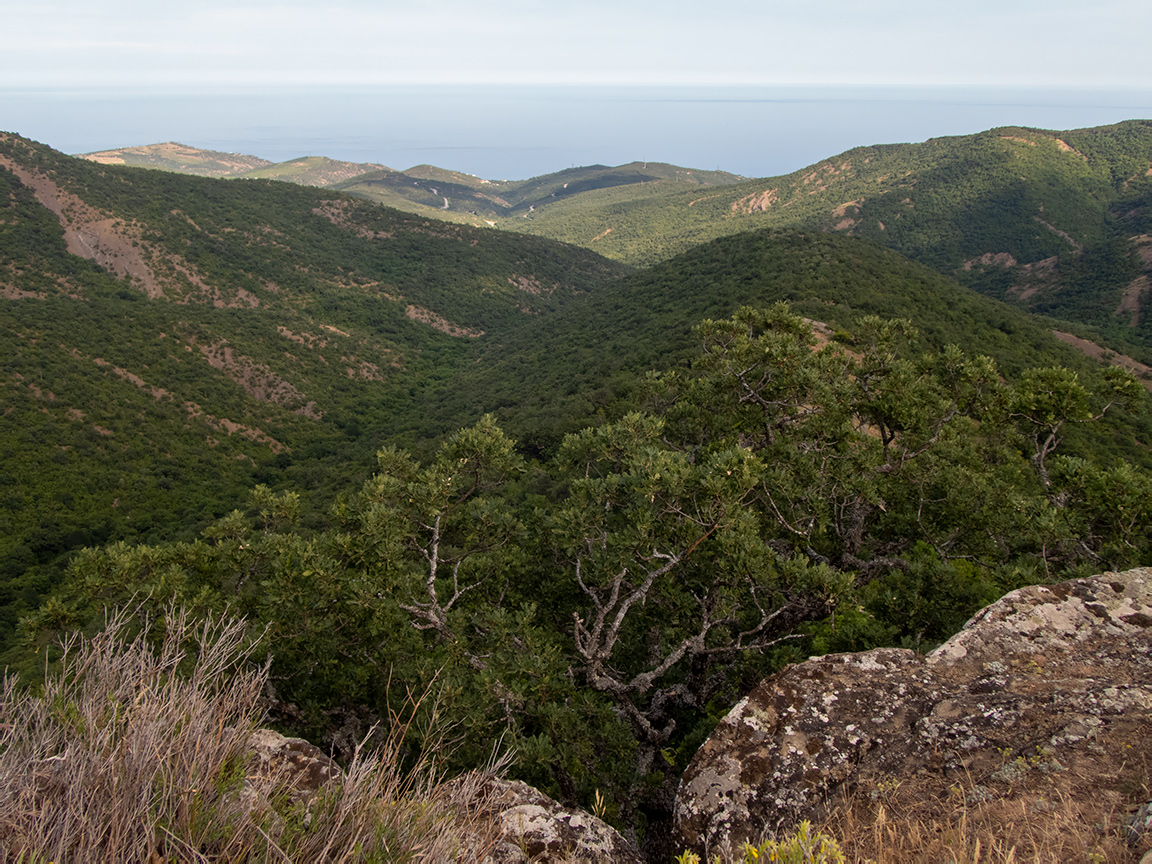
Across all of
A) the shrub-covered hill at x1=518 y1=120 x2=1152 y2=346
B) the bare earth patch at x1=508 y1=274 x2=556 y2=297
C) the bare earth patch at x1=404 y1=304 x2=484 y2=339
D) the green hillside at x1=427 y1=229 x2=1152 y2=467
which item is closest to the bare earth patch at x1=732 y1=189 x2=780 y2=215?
the shrub-covered hill at x1=518 y1=120 x2=1152 y2=346

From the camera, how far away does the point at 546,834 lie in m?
4.60

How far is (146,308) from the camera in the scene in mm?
61594

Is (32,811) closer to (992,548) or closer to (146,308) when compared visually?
(992,548)

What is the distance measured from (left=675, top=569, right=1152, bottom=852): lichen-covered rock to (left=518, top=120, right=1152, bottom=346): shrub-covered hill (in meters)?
83.4

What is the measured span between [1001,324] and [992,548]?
4594 centimetres

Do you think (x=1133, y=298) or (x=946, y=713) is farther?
(x=1133, y=298)

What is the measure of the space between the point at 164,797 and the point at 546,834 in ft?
10.6

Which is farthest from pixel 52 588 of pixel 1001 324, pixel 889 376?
pixel 1001 324

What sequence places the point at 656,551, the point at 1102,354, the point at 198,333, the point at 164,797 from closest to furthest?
1. the point at 164,797
2. the point at 656,551
3. the point at 1102,354
4. the point at 198,333

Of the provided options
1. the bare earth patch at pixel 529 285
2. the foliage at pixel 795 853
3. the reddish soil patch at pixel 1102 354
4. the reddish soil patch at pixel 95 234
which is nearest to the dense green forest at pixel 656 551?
the foliage at pixel 795 853

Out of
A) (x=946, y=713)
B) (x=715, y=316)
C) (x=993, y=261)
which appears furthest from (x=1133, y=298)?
A: (x=946, y=713)

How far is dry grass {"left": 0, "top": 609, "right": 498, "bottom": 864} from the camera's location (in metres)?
2.30

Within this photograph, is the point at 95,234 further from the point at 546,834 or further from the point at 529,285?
the point at 546,834

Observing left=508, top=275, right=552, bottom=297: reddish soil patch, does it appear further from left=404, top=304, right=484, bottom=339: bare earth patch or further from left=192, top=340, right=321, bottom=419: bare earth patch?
left=192, top=340, right=321, bottom=419: bare earth patch
